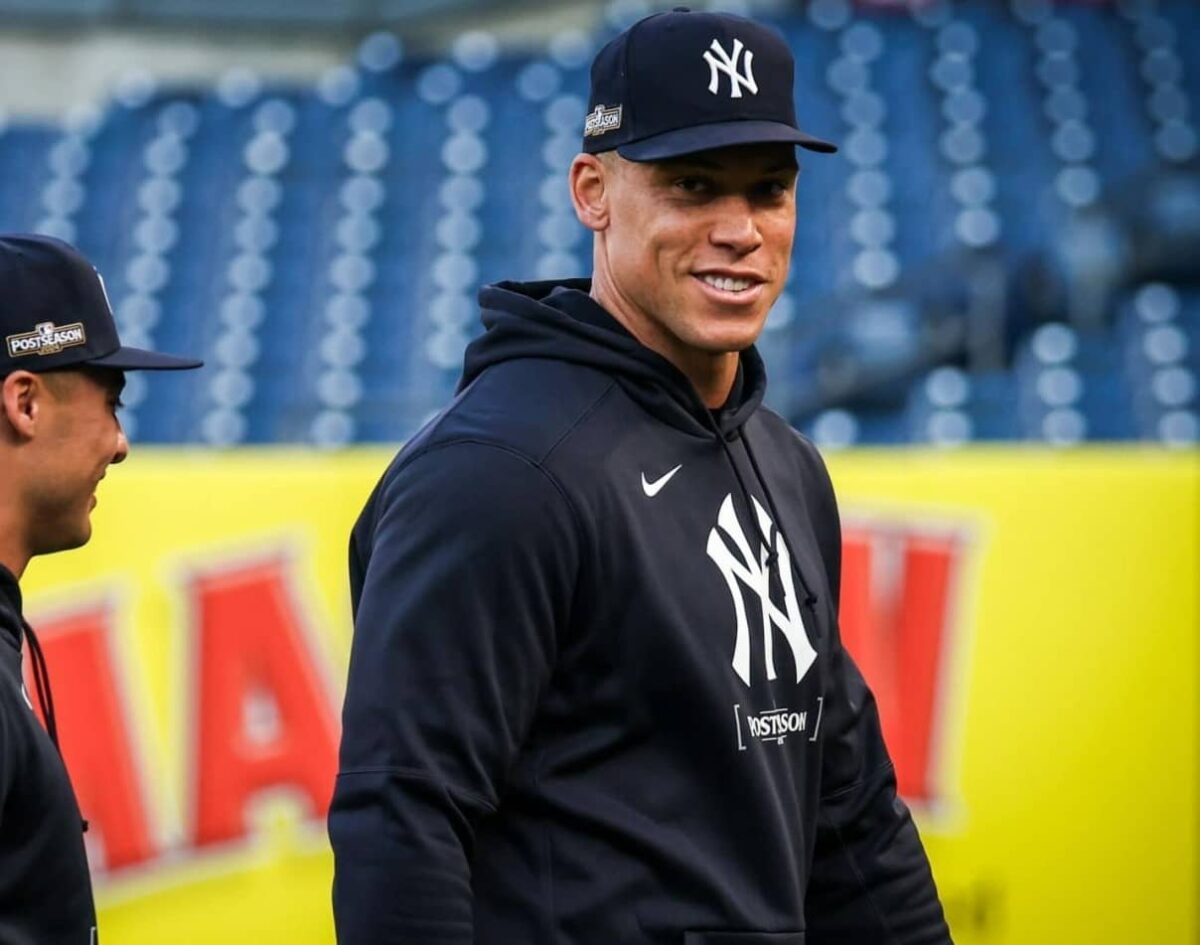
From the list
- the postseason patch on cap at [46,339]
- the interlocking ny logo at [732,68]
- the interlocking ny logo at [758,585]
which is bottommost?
the interlocking ny logo at [758,585]

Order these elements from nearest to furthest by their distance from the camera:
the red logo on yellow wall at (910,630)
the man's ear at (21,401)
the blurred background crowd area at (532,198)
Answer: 1. the man's ear at (21,401)
2. the red logo on yellow wall at (910,630)
3. the blurred background crowd area at (532,198)

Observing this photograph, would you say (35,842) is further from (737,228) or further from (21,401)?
(737,228)

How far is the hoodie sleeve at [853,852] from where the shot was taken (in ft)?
7.11

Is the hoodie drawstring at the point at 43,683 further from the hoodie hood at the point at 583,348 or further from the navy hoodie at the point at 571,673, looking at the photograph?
→ the hoodie hood at the point at 583,348

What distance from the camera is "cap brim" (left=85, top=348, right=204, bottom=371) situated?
212 centimetres

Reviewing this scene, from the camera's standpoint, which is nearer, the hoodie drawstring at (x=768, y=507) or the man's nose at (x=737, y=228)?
the man's nose at (x=737, y=228)

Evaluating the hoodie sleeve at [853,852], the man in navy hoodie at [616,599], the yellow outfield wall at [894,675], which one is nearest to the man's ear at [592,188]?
the man in navy hoodie at [616,599]

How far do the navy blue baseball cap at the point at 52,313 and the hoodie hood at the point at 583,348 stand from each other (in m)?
0.40

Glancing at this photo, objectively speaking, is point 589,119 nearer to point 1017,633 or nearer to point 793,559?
point 793,559

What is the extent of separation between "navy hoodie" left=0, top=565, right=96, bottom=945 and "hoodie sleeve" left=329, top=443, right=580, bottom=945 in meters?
0.34

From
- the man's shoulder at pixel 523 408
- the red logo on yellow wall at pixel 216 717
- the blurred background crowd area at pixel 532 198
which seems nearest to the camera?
the man's shoulder at pixel 523 408

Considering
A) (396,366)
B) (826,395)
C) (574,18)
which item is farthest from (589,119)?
(574,18)

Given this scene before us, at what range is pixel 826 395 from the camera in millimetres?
8172

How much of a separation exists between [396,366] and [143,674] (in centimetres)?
437
